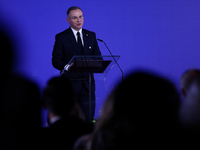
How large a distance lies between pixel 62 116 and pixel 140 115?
0.73 metres

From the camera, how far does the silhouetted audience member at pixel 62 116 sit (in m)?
1.50

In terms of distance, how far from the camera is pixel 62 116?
1.59 m

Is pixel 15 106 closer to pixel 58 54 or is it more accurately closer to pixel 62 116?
pixel 62 116

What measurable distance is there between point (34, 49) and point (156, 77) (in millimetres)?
3981

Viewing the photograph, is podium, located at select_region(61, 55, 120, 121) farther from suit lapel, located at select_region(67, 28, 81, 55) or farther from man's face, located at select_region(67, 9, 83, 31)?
man's face, located at select_region(67, 9, 83, 31)

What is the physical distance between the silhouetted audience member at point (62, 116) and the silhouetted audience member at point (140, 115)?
0.54 m

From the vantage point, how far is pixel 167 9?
209 inches

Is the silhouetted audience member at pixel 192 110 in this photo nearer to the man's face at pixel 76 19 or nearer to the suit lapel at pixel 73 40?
the suit lapel at pixel 73 40

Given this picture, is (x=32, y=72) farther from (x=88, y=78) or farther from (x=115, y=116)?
(x=115, y=116)

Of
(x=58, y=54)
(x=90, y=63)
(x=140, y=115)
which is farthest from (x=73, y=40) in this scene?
(x=140, y=115)

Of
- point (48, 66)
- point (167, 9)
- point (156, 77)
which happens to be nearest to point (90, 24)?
point (48, 66)

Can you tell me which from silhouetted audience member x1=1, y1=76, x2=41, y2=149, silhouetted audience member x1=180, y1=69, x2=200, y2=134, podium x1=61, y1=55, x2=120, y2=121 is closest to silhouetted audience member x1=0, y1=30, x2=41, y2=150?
silhouetted audience member x1=1, y1=76, x2=41, y2=149

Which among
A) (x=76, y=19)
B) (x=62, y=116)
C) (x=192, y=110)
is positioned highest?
(x=76, y=19)

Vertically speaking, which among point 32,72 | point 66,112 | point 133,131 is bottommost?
point 32,72
